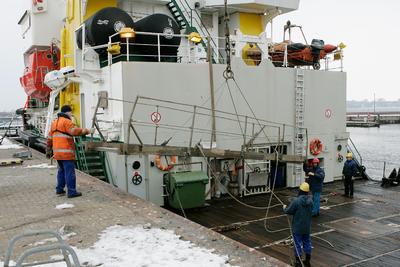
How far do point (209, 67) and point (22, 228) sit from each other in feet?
23.0

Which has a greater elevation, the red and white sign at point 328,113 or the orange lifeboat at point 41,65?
the orange lifeboat at point 41,65

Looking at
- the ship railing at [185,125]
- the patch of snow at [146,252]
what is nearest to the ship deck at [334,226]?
the ship railing at [185,125]

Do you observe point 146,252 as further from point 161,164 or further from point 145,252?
point 161,164

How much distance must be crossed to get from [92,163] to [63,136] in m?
4.05

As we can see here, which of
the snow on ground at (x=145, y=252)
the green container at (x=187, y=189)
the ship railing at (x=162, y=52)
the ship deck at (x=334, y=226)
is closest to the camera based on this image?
the snow on ground at (x=145, y=252)

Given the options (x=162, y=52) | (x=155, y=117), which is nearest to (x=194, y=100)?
(x=155, y=117)

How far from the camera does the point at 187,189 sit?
1023cm

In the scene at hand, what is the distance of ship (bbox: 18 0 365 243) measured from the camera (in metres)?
10.4

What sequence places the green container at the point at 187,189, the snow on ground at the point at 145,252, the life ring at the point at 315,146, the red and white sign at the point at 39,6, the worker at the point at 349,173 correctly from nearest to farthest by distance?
the snow on ground at the point at 145,252
the green container at the point at 187,189
the worker at the point at 349,173
the life ring at the point at 315,146
the red and white sign at the point at 39,6

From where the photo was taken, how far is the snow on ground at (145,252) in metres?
4.50

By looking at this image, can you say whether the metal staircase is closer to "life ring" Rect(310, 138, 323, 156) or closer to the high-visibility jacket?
"life ring" Rect(310, 138, 323, 156)

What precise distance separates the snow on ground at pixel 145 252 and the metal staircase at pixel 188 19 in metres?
9.16

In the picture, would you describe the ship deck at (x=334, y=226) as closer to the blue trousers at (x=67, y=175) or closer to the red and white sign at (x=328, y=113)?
the red and white sign at (x=328, y=113)

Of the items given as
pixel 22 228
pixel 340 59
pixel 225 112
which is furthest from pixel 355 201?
pixel 22 228
